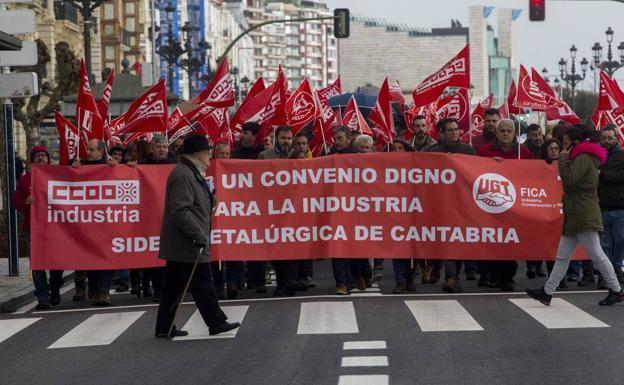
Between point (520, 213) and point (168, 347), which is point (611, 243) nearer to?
point (520, 213)

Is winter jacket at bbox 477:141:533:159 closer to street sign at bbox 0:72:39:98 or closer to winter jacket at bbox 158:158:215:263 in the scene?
winter jacket at bbox 158:158:215:263

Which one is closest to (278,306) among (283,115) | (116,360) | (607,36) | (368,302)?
(368,302)

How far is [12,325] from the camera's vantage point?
13.8 metres

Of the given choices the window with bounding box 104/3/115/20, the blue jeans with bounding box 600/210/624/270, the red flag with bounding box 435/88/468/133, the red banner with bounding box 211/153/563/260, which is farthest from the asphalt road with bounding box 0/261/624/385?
the window with bounding box 104/3/115/20

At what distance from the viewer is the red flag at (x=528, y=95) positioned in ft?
64.4

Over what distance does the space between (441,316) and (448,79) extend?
5770 mm

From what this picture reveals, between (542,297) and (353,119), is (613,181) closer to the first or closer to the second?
(542,297)

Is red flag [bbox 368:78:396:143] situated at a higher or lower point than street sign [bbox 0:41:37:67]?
lower

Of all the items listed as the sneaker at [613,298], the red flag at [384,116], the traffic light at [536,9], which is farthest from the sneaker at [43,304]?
the traffic light at [536,9]

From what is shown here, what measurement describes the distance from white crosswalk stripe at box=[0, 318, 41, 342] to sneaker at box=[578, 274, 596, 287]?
5821mm

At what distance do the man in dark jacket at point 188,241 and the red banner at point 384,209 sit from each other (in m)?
3.41

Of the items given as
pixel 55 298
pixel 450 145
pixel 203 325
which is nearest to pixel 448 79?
pixel 450 145

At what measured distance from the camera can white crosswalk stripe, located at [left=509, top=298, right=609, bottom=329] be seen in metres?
12.1

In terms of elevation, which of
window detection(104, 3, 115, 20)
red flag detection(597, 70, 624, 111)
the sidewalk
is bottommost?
the sidewalk
